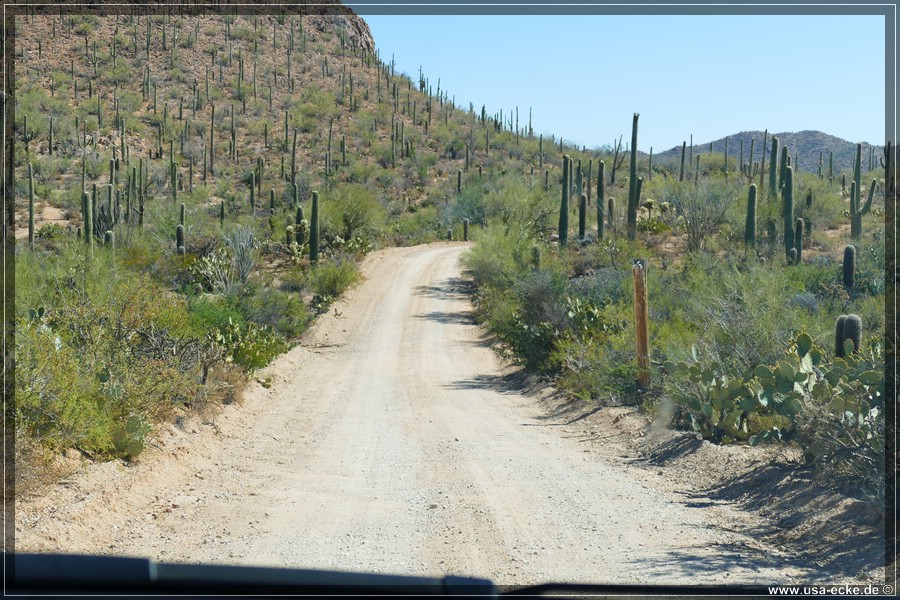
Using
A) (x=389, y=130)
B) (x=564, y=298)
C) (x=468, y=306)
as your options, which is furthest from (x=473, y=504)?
(x=389, y=130)

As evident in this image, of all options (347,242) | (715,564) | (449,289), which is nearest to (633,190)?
(449,289)

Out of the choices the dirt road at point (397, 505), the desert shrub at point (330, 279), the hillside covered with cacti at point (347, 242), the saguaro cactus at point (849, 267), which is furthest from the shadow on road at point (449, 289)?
the dirt road at point (397, 505)

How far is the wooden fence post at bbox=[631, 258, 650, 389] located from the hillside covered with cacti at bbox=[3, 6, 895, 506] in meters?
0.04

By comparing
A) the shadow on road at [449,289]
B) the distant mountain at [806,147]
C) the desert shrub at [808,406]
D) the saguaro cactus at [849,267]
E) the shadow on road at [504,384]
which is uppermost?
the distant mountain at [806,147]

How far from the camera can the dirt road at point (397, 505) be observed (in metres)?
6.83

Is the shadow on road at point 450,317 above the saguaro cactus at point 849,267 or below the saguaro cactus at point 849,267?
below

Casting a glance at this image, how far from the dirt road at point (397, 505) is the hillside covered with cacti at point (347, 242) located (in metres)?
0.93

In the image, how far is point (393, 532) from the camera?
25.2 ft

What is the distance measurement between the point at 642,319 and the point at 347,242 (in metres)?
28.1

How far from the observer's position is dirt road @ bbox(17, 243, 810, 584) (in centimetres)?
683

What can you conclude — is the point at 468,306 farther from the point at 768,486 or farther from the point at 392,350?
the point at 768,486

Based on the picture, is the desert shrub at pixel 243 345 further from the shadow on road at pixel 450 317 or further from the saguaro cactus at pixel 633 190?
the saguaro cactus at pixel 633 190

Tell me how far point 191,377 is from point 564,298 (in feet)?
35.7

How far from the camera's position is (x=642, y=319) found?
14.2 m
